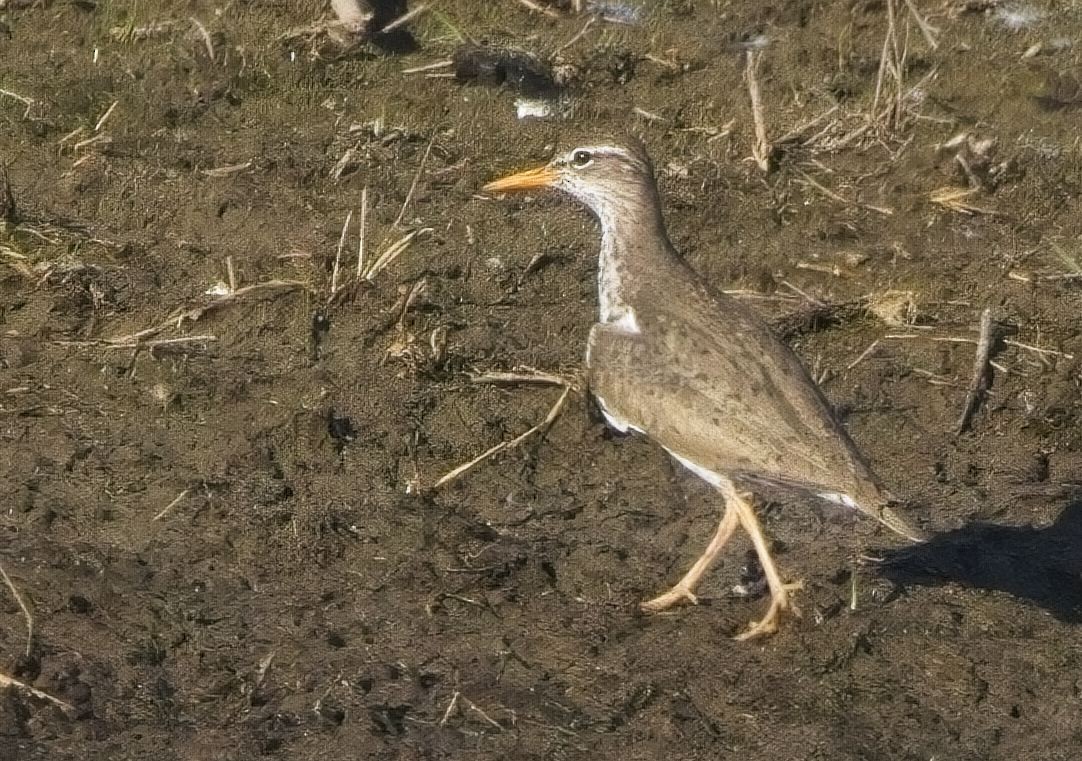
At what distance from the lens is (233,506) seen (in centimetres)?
683

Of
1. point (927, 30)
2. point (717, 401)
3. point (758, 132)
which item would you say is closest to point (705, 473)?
point (717, 401)

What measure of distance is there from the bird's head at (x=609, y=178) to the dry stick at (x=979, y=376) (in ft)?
5.76

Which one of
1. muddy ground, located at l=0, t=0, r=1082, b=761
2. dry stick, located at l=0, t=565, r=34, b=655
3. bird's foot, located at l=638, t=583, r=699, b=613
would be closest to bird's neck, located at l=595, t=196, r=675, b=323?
muddy ground, located at l=0, t=0, r=1082, b=761

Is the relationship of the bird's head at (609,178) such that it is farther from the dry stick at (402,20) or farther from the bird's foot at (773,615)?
the dry stick at (402,20)

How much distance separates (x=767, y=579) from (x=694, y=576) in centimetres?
28

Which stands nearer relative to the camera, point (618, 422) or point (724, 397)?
point (724, 397)

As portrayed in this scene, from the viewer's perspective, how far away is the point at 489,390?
7.62 meters

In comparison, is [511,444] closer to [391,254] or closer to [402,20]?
[391,254]

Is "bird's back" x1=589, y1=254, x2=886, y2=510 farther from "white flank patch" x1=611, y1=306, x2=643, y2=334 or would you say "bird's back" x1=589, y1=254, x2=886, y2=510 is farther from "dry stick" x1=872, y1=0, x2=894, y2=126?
"dry stick" x1=872, y1=0, x2=894, y2=126

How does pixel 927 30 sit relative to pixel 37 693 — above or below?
above

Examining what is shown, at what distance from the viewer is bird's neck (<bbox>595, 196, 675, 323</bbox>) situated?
6.72 metres

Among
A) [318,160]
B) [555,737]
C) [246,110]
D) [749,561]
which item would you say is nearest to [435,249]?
[318,160]

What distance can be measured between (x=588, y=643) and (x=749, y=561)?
3.04 ft

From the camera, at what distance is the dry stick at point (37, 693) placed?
228 inches
